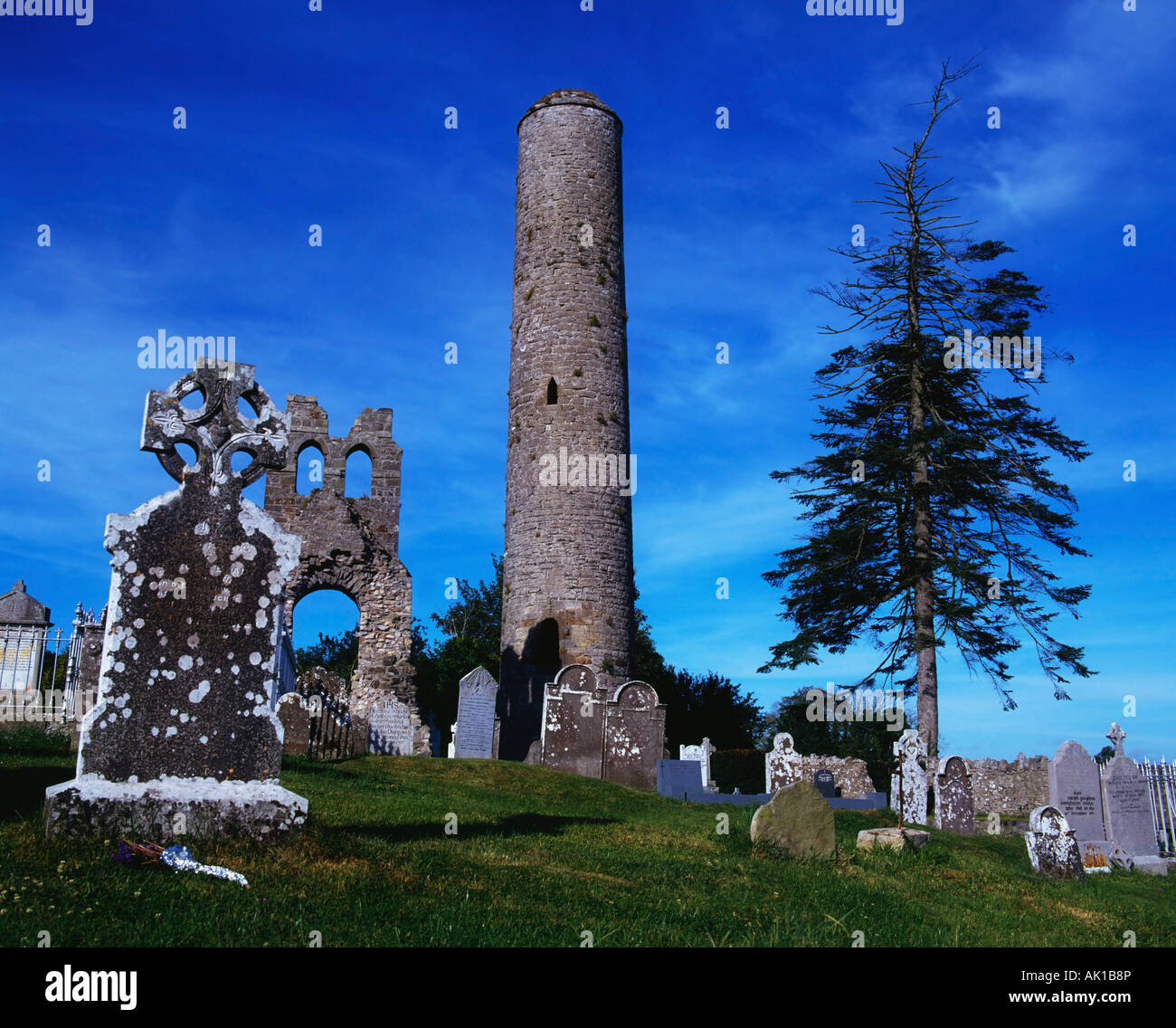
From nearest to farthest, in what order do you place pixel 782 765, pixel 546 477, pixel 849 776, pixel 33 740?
pixel 33 740 → pixel 782 765 → pixel 849 776 → pixel 546 477

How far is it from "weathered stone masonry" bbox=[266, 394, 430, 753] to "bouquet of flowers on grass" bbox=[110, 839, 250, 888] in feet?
45.4

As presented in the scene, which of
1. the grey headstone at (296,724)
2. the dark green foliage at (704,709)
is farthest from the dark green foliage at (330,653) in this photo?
the grey headstone at (296,724)

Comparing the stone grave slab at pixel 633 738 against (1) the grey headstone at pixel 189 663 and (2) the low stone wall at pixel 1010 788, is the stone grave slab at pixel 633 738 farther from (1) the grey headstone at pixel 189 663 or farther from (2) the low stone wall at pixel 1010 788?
(2) the low stone wall at pixel 1010 788

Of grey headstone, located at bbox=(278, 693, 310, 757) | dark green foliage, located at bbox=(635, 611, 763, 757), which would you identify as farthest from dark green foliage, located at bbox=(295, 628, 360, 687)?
grey headstone, located at bbox=(278, 693, 310, 757)

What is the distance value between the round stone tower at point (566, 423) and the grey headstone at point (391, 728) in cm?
321

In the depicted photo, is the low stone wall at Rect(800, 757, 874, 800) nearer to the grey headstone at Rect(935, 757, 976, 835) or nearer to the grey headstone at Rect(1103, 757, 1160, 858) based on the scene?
the grey headstone at Rect(935, 757, 976, 835)

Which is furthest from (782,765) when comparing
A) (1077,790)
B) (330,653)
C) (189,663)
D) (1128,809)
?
(330,653)

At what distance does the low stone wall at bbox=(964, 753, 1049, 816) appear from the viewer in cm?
2584

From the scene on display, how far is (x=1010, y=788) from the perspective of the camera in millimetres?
26062

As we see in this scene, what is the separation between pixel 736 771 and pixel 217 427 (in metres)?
20.9

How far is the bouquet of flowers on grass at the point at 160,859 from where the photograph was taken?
16.3ft

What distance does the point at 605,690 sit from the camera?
18.4 m

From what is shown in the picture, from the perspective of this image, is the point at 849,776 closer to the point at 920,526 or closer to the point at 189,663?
the point at 920,526
